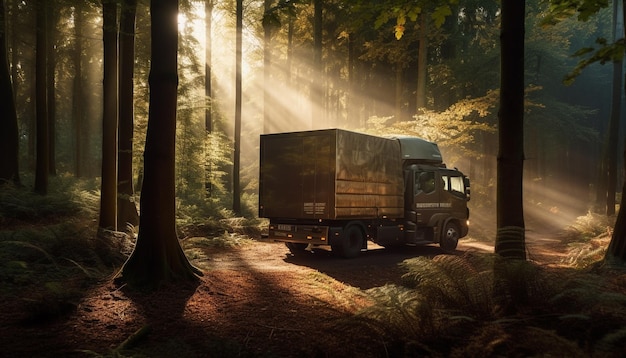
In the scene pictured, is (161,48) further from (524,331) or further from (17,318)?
(524,331)

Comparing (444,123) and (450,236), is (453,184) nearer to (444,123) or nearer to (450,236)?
(450,236)

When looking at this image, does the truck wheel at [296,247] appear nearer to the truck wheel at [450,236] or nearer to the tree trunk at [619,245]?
the truck wheel at [450,236]

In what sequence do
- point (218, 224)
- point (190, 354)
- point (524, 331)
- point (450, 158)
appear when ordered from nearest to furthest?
point (524, 331) < point (190, 354) < point (218, 224) < point (450, 158)

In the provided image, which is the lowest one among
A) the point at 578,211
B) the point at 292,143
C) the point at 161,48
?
the point at 578,211

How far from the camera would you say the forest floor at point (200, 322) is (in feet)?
14.1

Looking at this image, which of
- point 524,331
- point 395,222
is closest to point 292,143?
point 395,222

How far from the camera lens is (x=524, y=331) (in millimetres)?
3713

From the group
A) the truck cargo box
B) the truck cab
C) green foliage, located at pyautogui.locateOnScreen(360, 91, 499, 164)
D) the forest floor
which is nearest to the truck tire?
the truck cargo box

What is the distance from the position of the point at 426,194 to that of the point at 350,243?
11.7 feet

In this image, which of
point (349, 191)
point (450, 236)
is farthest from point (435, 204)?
point (349, 191)

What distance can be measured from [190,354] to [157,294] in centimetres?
230

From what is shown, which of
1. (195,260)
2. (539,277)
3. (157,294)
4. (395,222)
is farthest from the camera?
(395,222)

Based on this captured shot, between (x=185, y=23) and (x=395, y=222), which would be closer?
(x=395, y=222)

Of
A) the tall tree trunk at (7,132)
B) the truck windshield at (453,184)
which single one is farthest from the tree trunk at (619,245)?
the tall tree trunk at (7,132)
